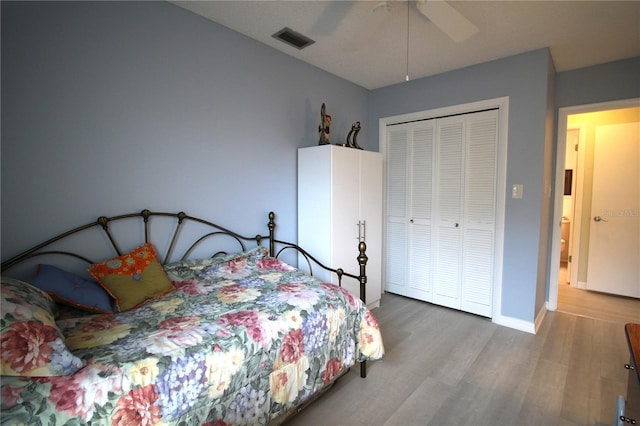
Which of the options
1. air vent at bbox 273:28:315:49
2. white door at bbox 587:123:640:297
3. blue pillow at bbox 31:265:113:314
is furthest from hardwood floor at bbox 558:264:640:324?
blue pillow at bbox 31:265:113:314

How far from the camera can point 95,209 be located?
5.93 ft

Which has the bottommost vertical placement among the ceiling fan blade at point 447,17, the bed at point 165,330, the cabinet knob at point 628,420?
the cabinet knob at point 628,420

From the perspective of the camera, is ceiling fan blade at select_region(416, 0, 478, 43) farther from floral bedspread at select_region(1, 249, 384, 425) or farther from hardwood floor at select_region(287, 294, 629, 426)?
hardwood floor at select_region(287, 294, 629, 426)

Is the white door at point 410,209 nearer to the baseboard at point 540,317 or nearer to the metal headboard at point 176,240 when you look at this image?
the baseboard at point 540,317

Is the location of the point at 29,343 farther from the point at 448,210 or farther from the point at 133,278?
the point at 448,210

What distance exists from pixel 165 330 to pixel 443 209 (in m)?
2.82

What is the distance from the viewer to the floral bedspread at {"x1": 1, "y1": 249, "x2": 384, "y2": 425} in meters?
1.00

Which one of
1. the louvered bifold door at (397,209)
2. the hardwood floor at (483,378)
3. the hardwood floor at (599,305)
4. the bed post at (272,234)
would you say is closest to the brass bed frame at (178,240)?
the bed post at (272,234)

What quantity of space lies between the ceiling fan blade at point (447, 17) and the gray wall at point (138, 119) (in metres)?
1.43

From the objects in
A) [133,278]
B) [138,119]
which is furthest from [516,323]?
[138,119]

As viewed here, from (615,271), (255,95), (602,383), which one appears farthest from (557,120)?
(255,95)

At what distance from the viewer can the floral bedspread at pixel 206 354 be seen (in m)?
1.00

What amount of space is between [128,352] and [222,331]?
35cm

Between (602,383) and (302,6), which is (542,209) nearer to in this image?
(602,383)
